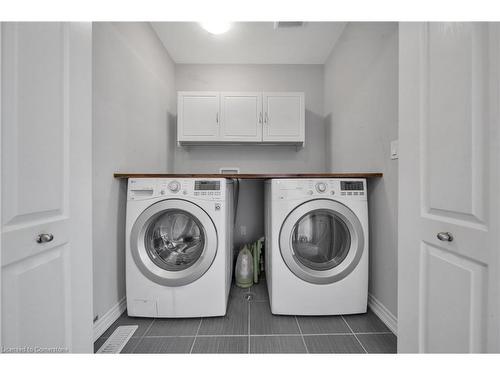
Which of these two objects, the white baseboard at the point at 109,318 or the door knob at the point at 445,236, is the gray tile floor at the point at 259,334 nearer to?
the white baseboard at the point at 109,318

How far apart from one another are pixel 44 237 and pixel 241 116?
1.95m

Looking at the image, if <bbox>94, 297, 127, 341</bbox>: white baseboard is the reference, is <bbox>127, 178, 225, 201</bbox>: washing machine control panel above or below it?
above

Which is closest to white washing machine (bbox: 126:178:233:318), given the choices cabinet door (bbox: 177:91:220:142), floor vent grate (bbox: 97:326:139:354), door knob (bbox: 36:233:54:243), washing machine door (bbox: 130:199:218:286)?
washing machine door (bbox: 130:199:218:286)

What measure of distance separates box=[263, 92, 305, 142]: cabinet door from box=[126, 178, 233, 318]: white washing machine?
1104 mm

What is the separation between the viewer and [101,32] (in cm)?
132

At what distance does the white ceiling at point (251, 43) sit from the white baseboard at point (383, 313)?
93.4 inches

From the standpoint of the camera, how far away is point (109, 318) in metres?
1.37

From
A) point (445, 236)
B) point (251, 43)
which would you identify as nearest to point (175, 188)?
point (445, 236)

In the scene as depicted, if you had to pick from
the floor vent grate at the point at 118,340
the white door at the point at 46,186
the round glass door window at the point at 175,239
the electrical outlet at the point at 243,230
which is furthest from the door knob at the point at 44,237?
the electrical outlet at the point at 243,230

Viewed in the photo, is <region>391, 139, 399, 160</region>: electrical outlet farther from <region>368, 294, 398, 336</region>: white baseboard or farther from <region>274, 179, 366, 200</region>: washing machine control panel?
<region>368, 294, 398, 336</region>: white baseboard

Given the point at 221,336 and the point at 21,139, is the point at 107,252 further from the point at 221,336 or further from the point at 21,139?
the point at 21,139

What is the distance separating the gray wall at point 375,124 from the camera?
1.34 m

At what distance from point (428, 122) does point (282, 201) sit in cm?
89

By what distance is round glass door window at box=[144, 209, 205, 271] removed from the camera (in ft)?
4.86
